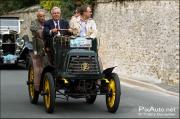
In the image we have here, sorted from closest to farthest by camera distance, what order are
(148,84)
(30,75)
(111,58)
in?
(30,75) < (148,84) < (111,58)

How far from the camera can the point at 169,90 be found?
50.4ft

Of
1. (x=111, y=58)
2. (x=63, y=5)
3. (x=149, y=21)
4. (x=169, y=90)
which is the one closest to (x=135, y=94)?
(x=169, y=90)

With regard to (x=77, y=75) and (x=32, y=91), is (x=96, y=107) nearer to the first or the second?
(x=77, y=75)

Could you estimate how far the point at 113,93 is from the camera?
11.4 metres

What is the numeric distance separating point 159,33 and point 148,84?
2029mm

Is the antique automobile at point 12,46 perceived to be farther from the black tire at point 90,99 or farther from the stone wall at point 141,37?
the black tire at point 90,99

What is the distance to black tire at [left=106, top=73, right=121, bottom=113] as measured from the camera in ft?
36.7

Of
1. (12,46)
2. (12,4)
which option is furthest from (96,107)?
(12,4)

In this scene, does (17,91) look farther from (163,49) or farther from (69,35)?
(163,49)

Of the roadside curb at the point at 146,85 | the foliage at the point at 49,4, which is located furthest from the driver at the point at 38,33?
the foliage at the point at 49,4

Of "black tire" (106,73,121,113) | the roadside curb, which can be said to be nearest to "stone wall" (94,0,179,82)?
the roadside curb

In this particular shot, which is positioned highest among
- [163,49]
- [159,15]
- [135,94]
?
[159,15]

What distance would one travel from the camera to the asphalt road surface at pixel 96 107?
1112cm

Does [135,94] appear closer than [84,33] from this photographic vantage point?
No
